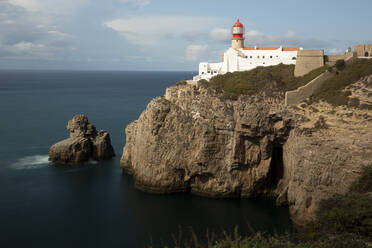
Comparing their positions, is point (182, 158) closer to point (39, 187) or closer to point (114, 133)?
point (39, 187)

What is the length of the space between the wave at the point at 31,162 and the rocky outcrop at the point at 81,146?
4.11ft

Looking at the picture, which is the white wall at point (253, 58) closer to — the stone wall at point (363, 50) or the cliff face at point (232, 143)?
the stone wall at point (363, 50)

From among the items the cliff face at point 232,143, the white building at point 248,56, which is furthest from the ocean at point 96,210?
the white building at point 248,56

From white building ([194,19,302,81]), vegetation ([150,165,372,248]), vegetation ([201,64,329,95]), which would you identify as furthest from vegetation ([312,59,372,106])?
vegetation ([150,165,372,248])

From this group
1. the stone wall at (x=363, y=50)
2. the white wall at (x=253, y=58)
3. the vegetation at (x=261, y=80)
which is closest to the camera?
the vegetation at (x=261, y=80)

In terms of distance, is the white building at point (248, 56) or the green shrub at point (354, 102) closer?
the green shrub at point (354, 102)

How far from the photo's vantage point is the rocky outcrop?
47062 mm

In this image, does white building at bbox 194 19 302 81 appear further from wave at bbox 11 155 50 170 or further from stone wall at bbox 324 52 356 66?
wave at bbox 11 155 50 170

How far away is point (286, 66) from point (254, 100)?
35.1 feet

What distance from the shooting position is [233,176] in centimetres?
3653

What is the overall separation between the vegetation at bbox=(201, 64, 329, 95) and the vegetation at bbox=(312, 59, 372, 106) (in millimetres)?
2464

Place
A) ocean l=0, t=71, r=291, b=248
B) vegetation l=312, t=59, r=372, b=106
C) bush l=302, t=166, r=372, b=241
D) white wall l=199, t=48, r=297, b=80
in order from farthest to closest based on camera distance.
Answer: white wall l=199, t=48, r=297, b=80 → vegetation l=312, t=59, r=372, b=106 → ocean l=0, t=71, r=291, b=248 → bush l=302, t=166, r=372, b=241

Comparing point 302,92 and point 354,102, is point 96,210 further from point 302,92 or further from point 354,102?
point 354,102

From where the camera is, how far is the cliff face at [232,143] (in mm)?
32062
